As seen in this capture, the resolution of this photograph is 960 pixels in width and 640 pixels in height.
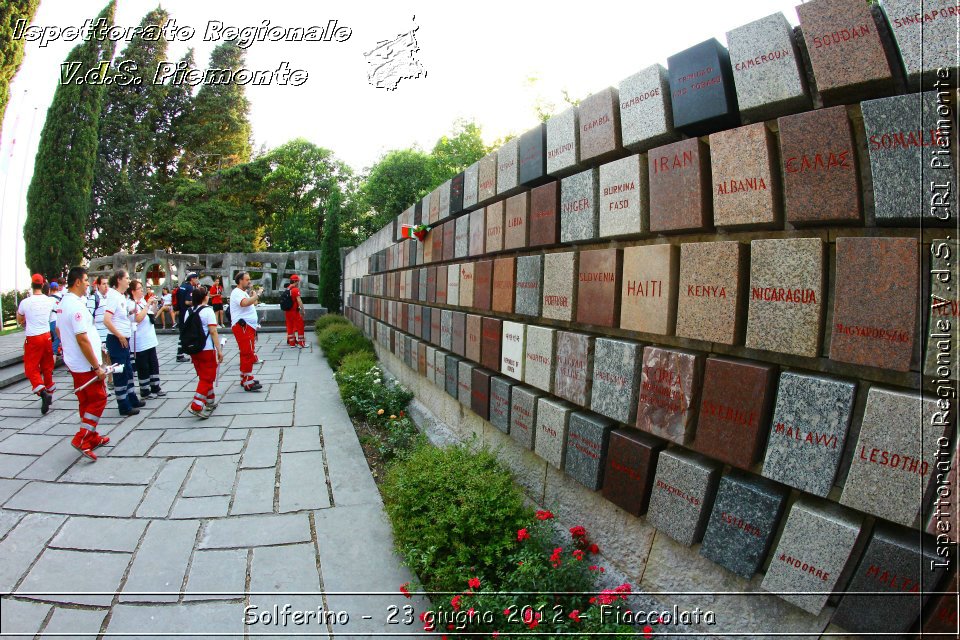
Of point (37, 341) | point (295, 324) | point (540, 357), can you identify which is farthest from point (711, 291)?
point (295, 324)

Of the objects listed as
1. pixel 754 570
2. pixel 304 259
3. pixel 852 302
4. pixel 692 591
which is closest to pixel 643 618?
pixel 692 591

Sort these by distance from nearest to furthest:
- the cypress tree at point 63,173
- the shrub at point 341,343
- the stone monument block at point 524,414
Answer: the stone monument block at point 524,414, the shrub at point 341,343, the cypress tree at point 63,173

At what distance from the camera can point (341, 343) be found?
847 centimetres

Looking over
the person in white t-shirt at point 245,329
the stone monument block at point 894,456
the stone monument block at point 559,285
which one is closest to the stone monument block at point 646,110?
the stone monument block at point 559,285

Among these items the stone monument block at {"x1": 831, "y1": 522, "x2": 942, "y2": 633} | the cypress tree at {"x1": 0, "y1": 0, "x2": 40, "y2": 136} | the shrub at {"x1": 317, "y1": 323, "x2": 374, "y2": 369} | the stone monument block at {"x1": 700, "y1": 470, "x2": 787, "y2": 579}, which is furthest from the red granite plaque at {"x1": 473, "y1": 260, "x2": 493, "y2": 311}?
the cypress tree at {"x1": 0, "y1": 0, "x2": 40, "y2": 136}

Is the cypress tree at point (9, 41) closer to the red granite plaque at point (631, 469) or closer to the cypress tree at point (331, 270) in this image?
the cypress tree at point (331, 270)

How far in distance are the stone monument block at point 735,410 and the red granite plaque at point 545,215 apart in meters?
1.24

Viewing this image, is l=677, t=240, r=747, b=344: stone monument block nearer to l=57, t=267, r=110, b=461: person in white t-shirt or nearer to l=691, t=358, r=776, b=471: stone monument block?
l=691, t=358, r=776, b=471: stone monument block

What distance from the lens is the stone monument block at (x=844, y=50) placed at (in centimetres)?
128

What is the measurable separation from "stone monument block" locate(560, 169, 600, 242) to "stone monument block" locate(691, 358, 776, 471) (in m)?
0.97

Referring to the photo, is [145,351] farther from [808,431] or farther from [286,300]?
[808,431]

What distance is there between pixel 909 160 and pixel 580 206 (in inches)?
54.0

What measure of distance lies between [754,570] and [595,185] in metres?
1.75

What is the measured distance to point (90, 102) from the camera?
19.5 metres
